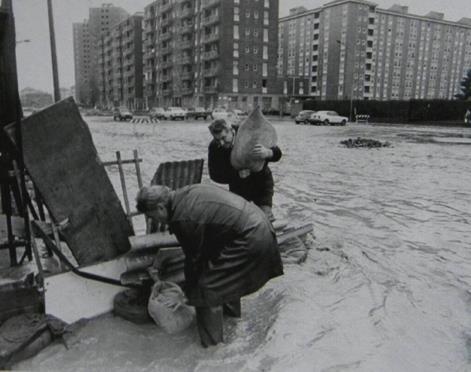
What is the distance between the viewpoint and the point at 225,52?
6838cm

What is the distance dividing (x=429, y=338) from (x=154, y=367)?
2.19m

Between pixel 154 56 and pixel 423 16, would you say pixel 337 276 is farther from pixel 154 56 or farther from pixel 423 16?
pixel 423 16

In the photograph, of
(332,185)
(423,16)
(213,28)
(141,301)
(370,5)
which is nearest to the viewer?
(141,301)

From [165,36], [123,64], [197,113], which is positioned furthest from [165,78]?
[197,113]

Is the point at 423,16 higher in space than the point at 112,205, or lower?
higher

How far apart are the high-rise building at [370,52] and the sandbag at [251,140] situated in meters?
79.0

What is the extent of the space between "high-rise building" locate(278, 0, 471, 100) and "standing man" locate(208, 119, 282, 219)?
3109 inches

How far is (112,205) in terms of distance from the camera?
178 inches

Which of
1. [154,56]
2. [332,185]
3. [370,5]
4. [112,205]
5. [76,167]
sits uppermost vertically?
[370,5]

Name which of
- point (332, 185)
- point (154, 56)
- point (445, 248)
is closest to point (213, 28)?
point (154, 56)

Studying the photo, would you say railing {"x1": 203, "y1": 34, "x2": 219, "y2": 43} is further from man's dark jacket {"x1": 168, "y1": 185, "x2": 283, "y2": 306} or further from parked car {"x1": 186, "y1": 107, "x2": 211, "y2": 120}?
man's dark jacket {"x1": 168, "y1": 185, "x2": 283, "y2": 306}

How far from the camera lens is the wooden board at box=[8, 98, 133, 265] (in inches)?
159

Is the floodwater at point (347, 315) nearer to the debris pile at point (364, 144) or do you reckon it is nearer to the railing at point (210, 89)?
the debris pile at point (364, 144)

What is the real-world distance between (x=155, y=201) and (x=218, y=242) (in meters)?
0.54
